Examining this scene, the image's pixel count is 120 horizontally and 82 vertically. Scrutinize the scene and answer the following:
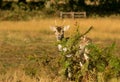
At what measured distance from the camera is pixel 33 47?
969 inches

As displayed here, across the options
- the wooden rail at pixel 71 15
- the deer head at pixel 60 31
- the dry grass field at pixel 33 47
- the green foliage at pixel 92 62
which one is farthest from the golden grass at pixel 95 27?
the green foliage at pixel 92 62

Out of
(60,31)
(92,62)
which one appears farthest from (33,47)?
(92,62)

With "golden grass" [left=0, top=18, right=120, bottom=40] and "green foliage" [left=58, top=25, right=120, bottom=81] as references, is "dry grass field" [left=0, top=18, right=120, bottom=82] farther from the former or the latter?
"green foliage" [left=58, top=25, right=120, bottom=81]

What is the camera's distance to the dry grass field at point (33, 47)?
14.3 m

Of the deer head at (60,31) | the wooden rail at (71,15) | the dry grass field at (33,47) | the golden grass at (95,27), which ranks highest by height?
the deer head at (60,31)

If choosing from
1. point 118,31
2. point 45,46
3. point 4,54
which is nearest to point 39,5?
point 118,31

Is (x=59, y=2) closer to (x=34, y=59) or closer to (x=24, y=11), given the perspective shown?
(x=24, y=11)

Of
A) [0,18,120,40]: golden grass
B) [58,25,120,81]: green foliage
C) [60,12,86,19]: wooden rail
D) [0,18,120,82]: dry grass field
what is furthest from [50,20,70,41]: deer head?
[60,12,86,19]: wooden rail

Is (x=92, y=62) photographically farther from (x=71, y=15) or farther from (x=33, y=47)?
(x=71, y=15)

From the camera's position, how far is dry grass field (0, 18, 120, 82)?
1431cm

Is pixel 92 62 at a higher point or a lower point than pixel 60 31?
lower

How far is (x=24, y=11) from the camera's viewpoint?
155 feet

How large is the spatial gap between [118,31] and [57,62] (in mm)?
21021

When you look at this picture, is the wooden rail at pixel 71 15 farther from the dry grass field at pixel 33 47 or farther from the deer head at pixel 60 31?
the deer head at pixel 60 31
